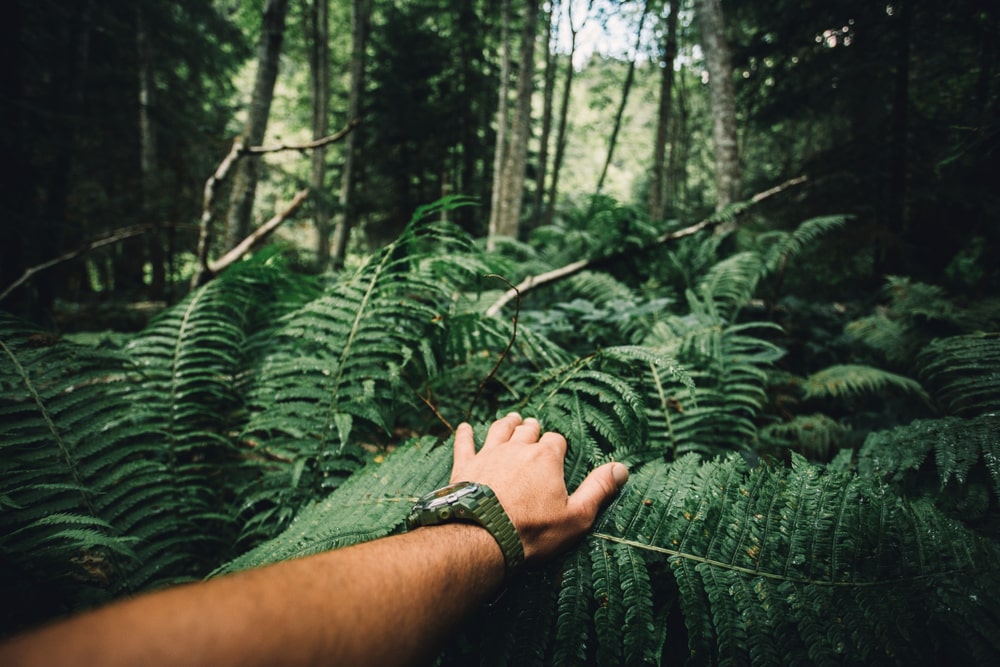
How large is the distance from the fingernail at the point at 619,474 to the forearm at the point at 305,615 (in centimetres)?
46

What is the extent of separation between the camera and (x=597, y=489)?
107cm

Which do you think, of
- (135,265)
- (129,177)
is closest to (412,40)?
(129,177)

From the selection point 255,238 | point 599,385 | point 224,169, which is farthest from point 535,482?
point 255,238

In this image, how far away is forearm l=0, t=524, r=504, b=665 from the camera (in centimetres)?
45

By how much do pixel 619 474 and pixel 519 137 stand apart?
5777mm

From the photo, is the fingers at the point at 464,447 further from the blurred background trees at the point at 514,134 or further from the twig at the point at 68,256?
the twig at the point at 68,256

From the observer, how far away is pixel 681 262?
4.20 meters

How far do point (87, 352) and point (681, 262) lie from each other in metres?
4.53

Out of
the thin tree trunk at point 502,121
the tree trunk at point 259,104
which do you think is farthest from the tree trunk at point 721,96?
the tree trunk at point 259,104

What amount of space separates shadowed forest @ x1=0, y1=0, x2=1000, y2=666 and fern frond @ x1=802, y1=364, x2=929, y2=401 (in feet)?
0.08

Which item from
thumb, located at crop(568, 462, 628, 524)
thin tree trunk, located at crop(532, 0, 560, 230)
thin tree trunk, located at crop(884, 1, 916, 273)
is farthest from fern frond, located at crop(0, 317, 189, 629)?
thin tree trunk, located at crop(532, 0, 560, 230)

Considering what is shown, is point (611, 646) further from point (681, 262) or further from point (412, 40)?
point (412, 40)

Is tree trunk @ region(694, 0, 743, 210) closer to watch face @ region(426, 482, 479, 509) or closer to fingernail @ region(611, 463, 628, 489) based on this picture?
fingernail @ region(611, 463, 628, 489)

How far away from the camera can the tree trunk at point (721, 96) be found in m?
4.56
